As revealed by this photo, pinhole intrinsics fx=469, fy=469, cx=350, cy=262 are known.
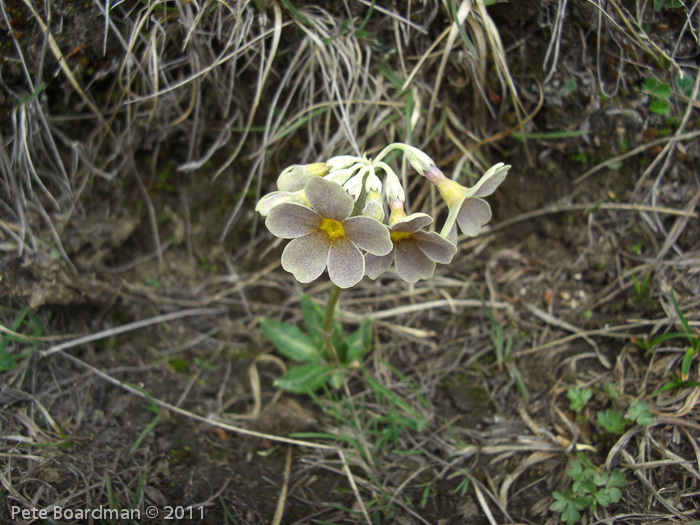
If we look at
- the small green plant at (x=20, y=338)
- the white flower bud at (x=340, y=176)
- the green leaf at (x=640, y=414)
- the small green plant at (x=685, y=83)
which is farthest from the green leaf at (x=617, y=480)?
the small green plant at (x=20, y=338)

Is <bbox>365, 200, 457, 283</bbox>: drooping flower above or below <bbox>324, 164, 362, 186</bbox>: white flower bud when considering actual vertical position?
below

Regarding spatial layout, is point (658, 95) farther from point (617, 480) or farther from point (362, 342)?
point (362, 342)

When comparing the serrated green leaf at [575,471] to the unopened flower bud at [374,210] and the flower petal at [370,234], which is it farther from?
the unopened flower bud at [374,210]

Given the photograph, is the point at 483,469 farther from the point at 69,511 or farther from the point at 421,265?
the point at 69,511

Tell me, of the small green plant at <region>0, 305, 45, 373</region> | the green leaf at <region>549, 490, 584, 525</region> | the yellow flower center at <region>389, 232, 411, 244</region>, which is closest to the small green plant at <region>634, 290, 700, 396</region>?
the green leaf at <region>549, 490, 584, 525</region>

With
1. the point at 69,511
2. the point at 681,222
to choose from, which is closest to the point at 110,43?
the point at 69,511

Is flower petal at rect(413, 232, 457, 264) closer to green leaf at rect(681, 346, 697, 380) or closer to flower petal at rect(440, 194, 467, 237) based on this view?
flower petal at rect(440, 194, 467, 237)
